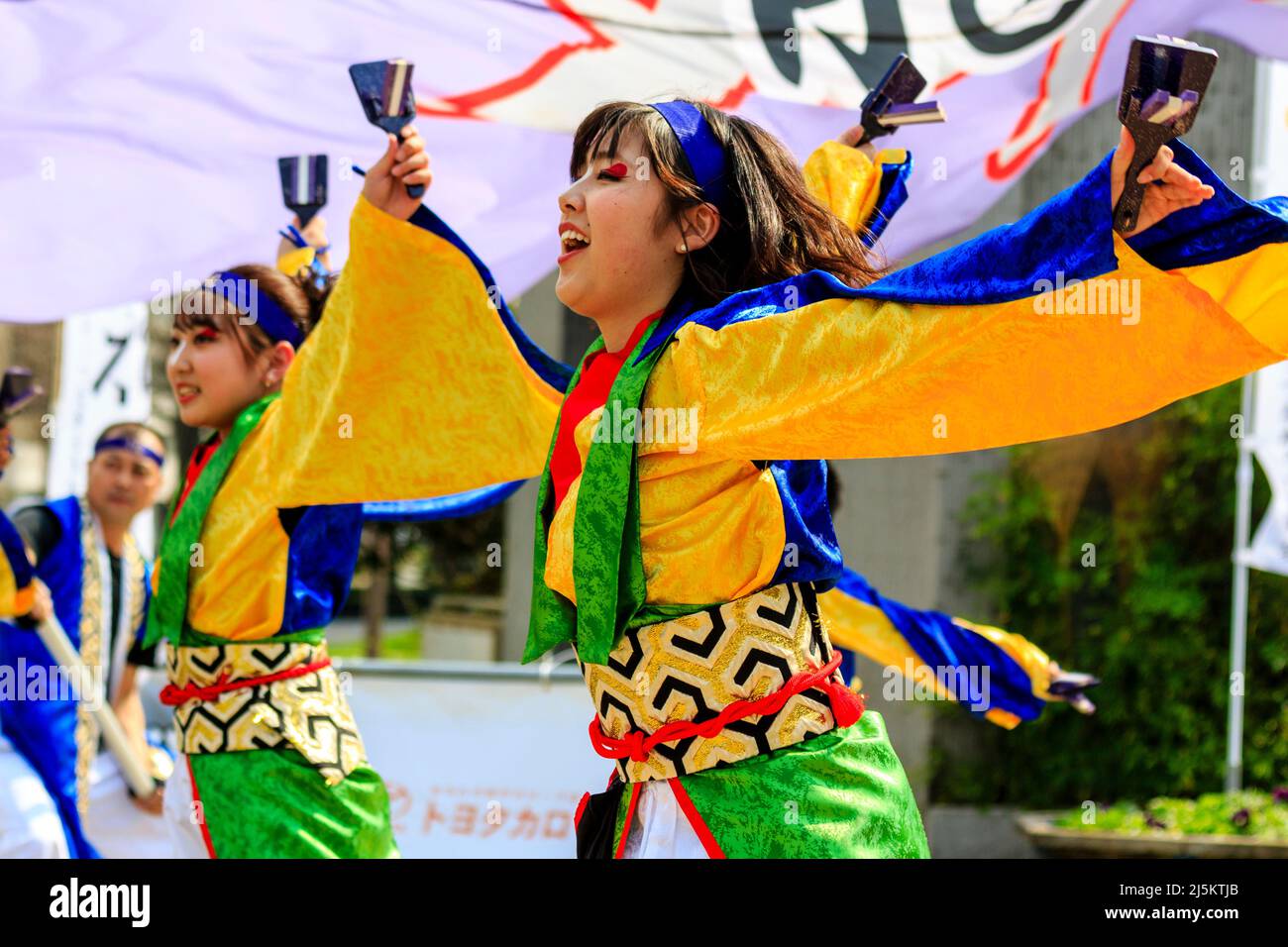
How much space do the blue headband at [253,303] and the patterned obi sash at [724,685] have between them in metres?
1.47

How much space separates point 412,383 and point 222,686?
826 mm

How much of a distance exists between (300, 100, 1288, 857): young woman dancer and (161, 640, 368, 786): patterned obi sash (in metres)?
0.98

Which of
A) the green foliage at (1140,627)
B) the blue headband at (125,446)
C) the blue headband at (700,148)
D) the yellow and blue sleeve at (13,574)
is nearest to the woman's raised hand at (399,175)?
the blue headband at (700,148)

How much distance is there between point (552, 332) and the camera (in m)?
6.99

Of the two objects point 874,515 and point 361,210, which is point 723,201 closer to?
point 361,210

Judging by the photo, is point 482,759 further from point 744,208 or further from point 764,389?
point 764,389

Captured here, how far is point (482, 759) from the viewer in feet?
15.4

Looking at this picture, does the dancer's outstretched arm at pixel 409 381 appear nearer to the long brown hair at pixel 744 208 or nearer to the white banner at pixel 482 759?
the long brown hair at pixel 744 208

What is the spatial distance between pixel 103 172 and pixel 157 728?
2547 mm

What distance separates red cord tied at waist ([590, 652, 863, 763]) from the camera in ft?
6.22

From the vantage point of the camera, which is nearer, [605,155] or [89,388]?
[605,155]

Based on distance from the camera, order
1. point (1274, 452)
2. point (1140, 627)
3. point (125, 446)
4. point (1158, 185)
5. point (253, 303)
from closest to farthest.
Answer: point (1158, 185), point (253, 303), point (125, 446), point (1274, 452), point (1140, 627)

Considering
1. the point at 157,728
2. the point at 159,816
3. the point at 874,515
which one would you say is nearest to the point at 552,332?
the point at 874,515

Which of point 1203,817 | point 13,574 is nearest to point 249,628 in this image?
point 13,574
